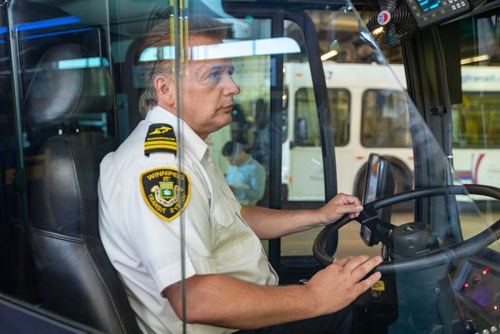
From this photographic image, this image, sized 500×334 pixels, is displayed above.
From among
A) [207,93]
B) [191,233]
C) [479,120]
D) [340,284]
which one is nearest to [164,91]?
[207,93]

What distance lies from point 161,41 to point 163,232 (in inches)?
17.8

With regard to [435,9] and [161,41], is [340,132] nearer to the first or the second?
[435,9]

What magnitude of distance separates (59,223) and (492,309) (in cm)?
100

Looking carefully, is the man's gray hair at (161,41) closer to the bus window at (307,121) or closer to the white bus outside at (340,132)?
the white bus outside at (340,132)

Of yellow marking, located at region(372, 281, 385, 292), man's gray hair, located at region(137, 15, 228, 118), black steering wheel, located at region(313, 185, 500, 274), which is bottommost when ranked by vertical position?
yellow marking, located at region(372, 281, 385, 292)

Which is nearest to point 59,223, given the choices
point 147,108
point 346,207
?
point 147,108

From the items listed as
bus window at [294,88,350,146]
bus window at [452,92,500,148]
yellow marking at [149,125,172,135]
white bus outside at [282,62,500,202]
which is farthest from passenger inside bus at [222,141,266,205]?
bus window at [452,92,500,148]

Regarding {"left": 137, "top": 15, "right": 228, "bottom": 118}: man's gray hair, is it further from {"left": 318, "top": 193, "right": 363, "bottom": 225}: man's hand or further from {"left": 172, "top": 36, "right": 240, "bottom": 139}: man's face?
{"left": 318, "top": 193, "right": 363, "bottom": 225}: man's hand

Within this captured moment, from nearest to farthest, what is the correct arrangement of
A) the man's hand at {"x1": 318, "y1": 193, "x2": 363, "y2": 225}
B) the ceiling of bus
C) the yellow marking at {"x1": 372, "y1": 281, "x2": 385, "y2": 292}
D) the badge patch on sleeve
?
the badge patch on sleeve → the yellow marking at {"x1": 372, "y1": 281, "x2": 385, "y2": 292} → the ceiling of bus → the man's hand at {"x1": 318, "y1": 193, "x2": 363, "y2": 225}

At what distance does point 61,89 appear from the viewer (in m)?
1.27

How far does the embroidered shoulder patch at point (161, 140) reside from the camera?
103cm

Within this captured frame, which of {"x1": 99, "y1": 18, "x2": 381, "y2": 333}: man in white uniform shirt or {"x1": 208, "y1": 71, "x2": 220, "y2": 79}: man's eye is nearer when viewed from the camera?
{"x1": 99, "y1": 18, "x2": 381, "y2": 333}: man in white uniform shirt

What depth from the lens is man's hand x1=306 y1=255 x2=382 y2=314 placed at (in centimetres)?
109

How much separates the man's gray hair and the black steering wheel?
1.99 ft
